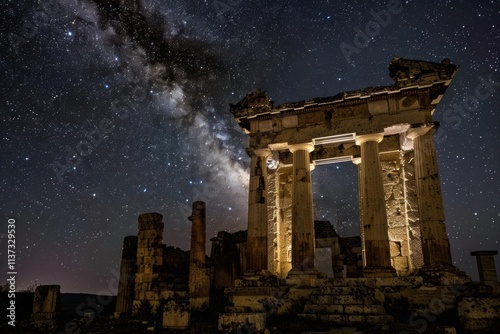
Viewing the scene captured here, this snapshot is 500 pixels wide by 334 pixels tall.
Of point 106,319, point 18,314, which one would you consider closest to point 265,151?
point 106,319

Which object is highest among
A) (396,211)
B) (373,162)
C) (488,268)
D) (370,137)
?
(370,137)

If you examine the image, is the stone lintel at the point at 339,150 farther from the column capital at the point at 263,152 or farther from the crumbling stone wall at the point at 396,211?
the column capital at the point at 263,152

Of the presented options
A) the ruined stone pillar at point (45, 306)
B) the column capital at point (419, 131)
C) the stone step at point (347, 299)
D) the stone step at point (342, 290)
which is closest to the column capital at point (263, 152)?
the column capital at point (419, 131)

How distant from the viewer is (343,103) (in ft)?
44.8

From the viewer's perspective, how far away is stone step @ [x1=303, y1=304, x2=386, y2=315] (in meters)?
8.69

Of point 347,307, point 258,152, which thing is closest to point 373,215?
point 347,307

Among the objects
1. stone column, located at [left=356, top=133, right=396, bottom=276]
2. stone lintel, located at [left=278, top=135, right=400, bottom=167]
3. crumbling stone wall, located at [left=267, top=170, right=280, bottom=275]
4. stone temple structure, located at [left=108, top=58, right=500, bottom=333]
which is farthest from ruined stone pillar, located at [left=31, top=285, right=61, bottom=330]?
stone column, located at [left=356, top=133, right=396, bottom=276]

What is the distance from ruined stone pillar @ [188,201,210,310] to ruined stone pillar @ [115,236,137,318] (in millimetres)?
3243

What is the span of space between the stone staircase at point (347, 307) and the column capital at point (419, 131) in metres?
5.78

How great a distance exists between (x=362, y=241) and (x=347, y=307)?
570 centimetres

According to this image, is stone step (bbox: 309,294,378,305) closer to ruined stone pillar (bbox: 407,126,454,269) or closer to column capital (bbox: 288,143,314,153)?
ruined stone pillar (bbox: 407,126,454,269)

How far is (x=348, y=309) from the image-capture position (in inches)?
352

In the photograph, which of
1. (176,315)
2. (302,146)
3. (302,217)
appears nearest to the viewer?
(176,315)

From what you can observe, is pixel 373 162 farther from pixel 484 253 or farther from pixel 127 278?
pixel 127 278
